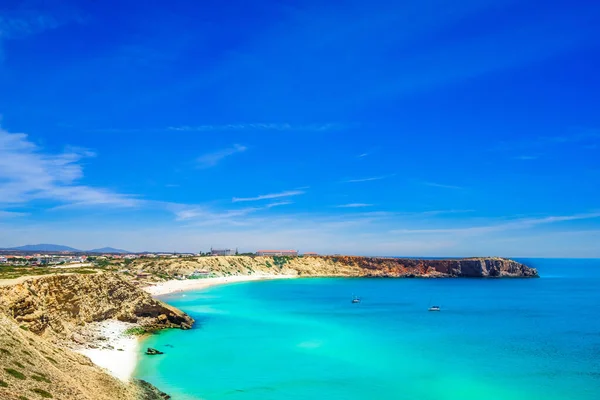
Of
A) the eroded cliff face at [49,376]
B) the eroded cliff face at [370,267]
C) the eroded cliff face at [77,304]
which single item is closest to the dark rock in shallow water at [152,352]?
the eroded cliff face at [77,304]

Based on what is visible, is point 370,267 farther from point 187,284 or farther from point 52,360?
point 52,360

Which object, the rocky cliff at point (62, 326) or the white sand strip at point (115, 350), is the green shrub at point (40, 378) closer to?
the rocky cliff at point (62, 326)

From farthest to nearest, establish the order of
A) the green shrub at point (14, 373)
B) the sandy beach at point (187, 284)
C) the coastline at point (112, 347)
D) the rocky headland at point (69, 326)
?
the sandy beach at point (187, 284) < the coastline at point (112, 347) < the rocky headland at point (69, 326) < the green shrub at point (14, 373)

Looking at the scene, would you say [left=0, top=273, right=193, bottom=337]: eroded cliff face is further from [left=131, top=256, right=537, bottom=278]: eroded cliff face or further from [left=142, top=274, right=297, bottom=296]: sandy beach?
[left=131, top=256, right=537, bottom=278]: eroded cliff face

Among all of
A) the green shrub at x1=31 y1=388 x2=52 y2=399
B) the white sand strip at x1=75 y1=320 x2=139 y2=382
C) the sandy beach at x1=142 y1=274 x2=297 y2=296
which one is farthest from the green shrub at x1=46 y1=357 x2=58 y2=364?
the sandy beach at x1=142 y1=274 x2=297 y2=296

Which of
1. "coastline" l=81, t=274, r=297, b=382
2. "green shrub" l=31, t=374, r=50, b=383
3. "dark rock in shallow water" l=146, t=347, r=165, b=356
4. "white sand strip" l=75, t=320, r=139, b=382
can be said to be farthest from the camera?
"dark rock in shallow water" l=146, t=347, r=165, b=356
